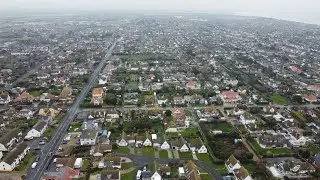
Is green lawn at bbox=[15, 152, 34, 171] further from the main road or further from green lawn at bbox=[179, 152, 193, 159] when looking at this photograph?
green lawn at bbox=[179, 152, 193, 159]

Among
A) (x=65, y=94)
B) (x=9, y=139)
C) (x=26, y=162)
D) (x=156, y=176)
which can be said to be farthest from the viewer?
(x=65, y=94)

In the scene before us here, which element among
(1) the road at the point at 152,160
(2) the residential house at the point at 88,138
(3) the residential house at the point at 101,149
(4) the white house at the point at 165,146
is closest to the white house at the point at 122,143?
(3) the residential house at the point at 101,149

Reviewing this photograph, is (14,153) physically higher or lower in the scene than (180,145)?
higher

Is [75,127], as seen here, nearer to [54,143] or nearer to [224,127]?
[54,143]

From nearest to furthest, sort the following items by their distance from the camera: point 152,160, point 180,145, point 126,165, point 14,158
Answer: 1. point 14,158
2. point 126,165
3. point 152,160
4. point 180,145

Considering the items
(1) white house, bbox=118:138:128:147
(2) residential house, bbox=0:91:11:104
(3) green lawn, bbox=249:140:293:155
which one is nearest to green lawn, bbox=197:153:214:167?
(3) green lawn, bbox=249:140:293:155

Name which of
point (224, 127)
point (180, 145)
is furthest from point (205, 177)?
point (224, 127)
